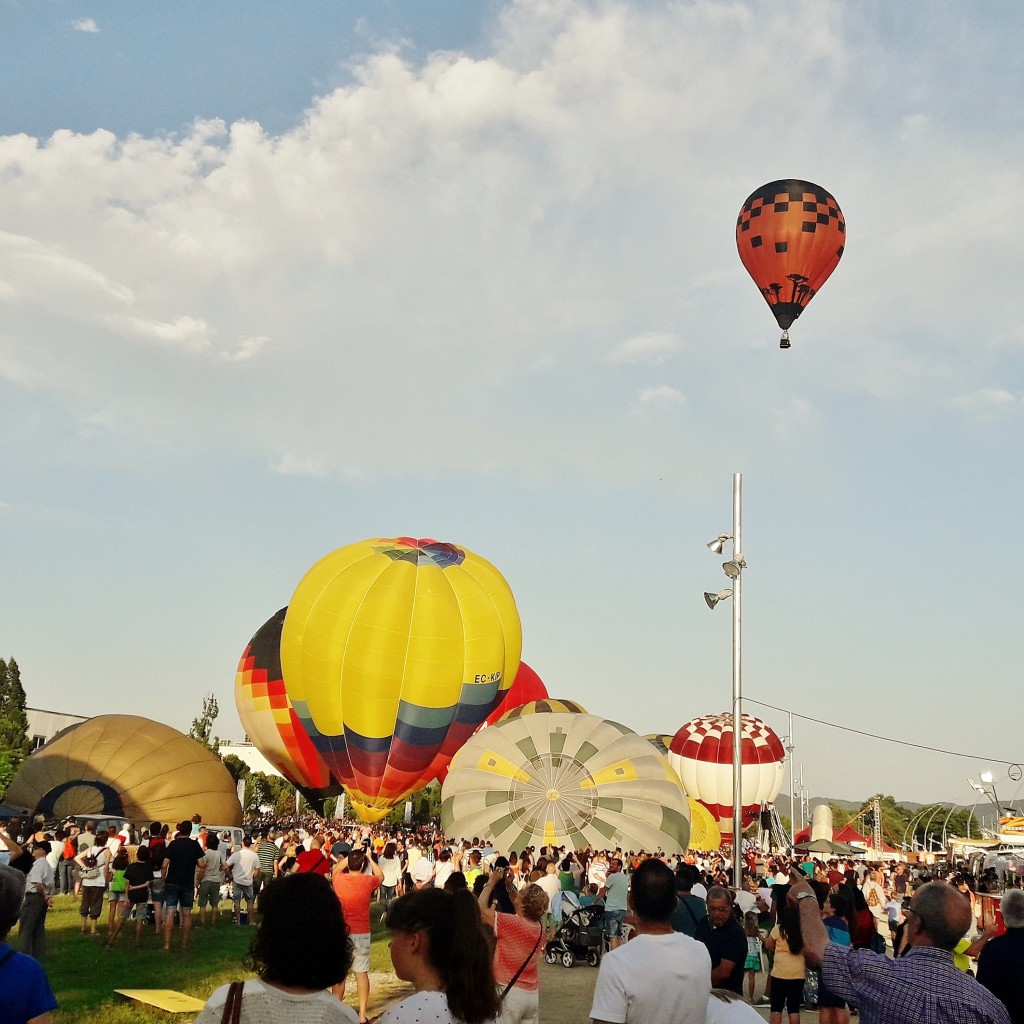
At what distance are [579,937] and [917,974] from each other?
12.2 m

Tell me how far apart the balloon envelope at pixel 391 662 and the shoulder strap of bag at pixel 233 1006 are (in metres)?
27.6

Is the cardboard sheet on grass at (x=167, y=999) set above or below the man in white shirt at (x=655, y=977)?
below

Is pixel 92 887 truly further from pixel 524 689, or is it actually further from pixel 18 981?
pixel 524 689

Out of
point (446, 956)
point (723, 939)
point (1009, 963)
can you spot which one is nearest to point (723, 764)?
point (723, 939)

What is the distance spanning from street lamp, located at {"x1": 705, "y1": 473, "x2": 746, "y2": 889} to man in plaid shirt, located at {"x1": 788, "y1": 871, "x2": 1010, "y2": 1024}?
46.2 feet

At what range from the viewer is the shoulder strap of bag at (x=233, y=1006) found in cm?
306

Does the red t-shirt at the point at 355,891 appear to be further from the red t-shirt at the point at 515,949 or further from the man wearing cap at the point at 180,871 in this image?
the man wearing cap at the point at 180,871

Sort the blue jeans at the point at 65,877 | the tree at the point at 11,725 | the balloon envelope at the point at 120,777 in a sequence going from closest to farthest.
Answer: the blue jeans at the point at 65,877 < the balloon envelope at the point at 120,777 < the tree at the point at 11,725

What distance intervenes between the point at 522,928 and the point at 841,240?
23171mm

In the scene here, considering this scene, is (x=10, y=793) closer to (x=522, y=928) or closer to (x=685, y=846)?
(x=685, y=846)

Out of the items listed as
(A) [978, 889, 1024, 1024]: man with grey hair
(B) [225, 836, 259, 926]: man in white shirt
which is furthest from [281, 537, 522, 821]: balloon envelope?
(A) [978, 889, 1024, 1024]: man with grey hair

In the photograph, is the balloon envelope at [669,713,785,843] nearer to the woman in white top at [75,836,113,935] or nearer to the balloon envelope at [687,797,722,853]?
the balloon envelope at [687,797,722,853]

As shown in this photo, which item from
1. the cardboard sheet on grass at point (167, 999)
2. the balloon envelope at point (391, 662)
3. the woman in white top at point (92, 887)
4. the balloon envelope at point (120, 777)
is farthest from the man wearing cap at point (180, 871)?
the balloon envelope at point (120, 777)

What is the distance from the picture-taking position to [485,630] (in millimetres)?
31781
